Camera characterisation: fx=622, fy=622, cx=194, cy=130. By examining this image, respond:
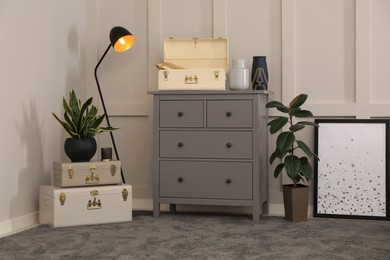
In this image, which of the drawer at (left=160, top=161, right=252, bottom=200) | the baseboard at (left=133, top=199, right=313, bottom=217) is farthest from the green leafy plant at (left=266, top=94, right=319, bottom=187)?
the baseboard at (left=133, top=199, right=313, bottom=217)

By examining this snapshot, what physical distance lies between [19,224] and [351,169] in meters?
2.13

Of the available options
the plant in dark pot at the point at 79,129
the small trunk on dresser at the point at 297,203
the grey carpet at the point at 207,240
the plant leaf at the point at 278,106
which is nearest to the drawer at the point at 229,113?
the plant leaf at the point at 278,106

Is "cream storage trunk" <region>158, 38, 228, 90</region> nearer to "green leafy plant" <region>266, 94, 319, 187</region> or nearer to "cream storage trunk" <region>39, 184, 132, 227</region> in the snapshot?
"green leafy plant" <region>266, 94, 319, 187</region>

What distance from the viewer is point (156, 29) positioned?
4516 mm

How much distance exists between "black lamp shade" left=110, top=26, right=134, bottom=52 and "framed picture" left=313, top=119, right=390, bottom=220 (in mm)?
1382

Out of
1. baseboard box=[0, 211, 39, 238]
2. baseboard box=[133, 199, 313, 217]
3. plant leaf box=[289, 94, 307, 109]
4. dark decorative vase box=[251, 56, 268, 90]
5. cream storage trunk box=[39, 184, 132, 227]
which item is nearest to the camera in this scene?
baseboard box=[0, 211, 39, 238]

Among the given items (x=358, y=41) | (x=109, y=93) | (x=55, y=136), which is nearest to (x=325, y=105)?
(x=358, y=41)

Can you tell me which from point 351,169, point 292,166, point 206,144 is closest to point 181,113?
point 206,144

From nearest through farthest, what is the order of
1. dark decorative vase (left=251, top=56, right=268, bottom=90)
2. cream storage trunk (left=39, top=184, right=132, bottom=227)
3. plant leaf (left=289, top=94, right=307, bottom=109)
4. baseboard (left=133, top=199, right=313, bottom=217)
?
cream storage trunk (left=39, top=184, right=132, bottom=227) < plant leaf (left=289, top=94, right=307, bottom=109) < dark decorative vase (left=251, top=56, right=268, bottom=90) < baseboard (left=133, top=199, right=313, bottom=217)

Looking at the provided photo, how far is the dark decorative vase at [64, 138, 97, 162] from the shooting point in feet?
13.0

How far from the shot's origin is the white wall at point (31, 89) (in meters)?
3.68

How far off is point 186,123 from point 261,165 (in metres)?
0.56

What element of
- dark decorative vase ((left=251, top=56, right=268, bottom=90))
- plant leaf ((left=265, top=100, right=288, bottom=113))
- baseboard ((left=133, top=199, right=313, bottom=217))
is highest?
dark decorative vase ((left=251, top=56, right=268, bottom=90))

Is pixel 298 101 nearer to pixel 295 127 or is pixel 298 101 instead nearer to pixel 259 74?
pixel 295 127
